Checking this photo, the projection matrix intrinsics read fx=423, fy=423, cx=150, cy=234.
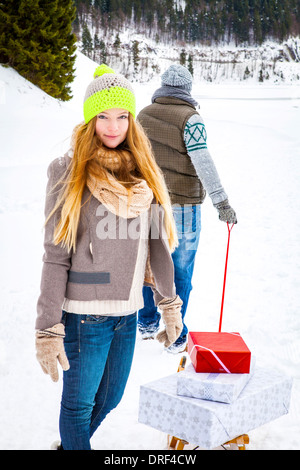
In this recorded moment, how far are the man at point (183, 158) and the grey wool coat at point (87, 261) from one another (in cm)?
119

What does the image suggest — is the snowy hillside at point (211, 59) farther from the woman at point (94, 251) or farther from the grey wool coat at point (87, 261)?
the grey wool coat at point (87, 261)

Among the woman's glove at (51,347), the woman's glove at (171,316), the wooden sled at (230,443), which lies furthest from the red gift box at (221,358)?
the woman's glove at (51,347)

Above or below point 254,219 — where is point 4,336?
below

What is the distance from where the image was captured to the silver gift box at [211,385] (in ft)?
5.71

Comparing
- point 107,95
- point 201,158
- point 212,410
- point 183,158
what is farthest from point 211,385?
point 183,158

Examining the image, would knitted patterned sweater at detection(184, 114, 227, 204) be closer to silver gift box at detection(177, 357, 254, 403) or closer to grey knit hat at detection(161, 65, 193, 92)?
grey knit hat at detection(161, 65, 193, 92)

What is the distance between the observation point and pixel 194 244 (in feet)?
9.73

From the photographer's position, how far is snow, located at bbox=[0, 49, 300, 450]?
93.4 inches

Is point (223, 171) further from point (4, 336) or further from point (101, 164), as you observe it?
point (101, 164)

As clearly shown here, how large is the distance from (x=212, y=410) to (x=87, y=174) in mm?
1054

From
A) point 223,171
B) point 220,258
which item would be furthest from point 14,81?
point 220,258

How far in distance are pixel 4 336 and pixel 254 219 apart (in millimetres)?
4570

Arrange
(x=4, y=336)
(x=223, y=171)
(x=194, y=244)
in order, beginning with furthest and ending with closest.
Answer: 1. (x=223, y=171)
2. (x=4, y=336)
3. (x=194, y=244)
